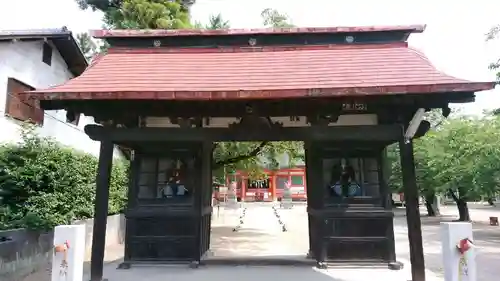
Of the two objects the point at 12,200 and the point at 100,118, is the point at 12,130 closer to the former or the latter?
the point at 12,200

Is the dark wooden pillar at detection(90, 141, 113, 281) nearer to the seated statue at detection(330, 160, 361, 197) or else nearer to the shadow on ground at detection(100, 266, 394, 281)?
the shadow on ground at detection(100, 266, 394, 281)

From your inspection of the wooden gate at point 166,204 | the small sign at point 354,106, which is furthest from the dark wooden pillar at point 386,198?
the wooden gate at point 166,204

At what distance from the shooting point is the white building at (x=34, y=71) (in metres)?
9.54

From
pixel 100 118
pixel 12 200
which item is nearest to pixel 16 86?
pixel 12 200

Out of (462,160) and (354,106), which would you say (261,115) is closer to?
(354,106)

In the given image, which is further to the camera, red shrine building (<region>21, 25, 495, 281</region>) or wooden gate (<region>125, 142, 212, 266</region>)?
wooden gate (<region>125, 142, 212, 266</region>)

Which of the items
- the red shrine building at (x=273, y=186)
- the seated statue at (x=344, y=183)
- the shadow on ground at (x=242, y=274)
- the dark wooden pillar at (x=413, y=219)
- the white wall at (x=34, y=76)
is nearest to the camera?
the dark wooden pillar at (x=413, y=219)

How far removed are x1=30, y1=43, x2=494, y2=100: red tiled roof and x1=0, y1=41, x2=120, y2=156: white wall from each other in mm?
4564

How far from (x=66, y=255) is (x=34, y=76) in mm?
7988

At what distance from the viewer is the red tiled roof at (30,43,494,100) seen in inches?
191

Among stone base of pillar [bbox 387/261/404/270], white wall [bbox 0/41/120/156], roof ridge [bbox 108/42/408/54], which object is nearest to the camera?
stone base of pillar [bbox 387/261/404/270]

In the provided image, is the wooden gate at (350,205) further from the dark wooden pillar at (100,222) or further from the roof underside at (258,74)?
the dark wooden pillar at (100,222)

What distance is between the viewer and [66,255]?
15.6 feet

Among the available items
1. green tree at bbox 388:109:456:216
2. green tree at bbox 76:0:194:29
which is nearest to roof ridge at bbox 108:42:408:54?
green tree at bbox 76:0:194:29
